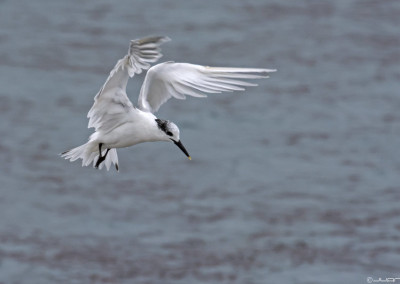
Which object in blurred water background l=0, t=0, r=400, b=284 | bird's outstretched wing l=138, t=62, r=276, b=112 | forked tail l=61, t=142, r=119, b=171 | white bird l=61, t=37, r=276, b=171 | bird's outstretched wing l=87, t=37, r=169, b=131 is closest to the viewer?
bird's outstretched wing l=87, t=37, r=169, b=131

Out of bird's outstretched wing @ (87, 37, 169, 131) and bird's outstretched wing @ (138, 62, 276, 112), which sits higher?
bird's outstretched wing @ (138, 62, 276, 112)

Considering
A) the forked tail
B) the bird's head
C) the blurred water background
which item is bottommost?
the bird's head

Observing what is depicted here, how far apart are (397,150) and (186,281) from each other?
17.8 feet

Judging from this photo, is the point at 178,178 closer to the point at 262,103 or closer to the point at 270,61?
the point at 262,103

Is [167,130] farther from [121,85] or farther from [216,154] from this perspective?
[216,154]

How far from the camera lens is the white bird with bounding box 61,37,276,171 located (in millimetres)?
8859

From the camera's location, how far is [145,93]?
10.1 metres

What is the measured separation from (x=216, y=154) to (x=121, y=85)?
9.65 m

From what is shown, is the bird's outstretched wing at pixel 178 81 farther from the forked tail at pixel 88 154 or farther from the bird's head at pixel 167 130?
the forked tail at pixel 88 154

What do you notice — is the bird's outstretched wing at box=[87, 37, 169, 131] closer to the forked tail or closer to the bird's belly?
the bird's belly

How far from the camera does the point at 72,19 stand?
76.8 ft

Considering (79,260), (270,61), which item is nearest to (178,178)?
(79,260)

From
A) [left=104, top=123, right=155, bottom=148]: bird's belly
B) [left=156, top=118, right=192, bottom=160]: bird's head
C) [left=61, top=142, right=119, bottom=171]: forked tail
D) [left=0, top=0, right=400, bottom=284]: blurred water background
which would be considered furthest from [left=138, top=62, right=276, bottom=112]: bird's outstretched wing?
[left=0, top=0, right=400, bottom=284]: blurred water background

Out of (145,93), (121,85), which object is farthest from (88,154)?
(121,85)
